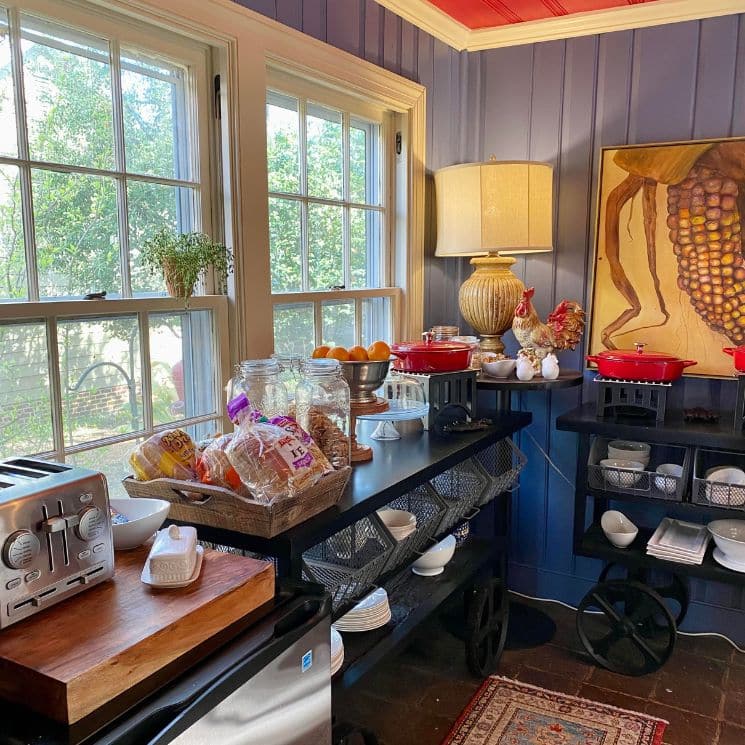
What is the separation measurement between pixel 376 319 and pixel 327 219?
1.53 feet

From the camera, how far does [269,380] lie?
169 cm

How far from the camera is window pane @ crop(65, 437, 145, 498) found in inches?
66.4

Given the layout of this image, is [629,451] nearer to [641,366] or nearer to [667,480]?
[667,480]

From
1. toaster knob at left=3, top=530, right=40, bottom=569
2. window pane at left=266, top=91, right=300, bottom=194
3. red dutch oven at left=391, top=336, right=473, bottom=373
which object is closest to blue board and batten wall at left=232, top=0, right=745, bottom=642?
window pane at left=266, top=91, right=300, bottom=194

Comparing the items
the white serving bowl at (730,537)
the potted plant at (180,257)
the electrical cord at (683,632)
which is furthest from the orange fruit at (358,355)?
the electrical cord at (683,632)

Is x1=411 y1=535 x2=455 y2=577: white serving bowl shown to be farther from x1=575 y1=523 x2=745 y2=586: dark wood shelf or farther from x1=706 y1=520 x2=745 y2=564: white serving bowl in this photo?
x1=706 y1=520 x2=745 y2=564: white serving bowl

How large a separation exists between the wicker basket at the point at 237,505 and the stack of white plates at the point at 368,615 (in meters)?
0.47

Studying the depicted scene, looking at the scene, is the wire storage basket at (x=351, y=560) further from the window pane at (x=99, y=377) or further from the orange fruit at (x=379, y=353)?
the window pane at (x=99, y=377)

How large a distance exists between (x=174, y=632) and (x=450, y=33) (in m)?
2.56

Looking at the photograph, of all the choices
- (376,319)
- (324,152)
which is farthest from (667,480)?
(324,152)

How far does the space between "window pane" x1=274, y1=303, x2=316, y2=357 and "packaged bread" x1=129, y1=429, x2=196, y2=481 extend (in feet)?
2.52

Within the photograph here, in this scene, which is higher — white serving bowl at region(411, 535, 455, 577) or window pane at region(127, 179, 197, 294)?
window pane at region(127, 179, 197, 294)

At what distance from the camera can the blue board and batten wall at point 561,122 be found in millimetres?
2555

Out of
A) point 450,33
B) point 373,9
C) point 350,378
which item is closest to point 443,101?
point 450,33
